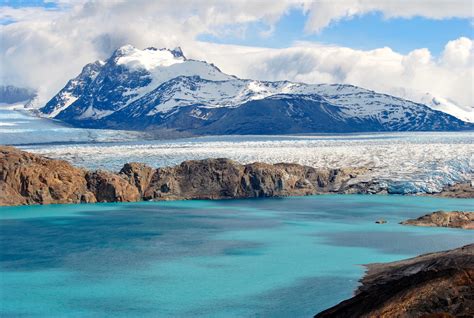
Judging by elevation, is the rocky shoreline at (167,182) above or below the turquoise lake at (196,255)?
above

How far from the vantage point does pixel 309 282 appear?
23.1 meters

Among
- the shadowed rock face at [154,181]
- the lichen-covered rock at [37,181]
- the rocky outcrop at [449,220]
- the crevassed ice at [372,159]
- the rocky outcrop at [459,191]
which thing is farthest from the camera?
the crevassed ice at [372,159]

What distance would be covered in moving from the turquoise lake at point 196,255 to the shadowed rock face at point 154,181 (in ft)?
6.63

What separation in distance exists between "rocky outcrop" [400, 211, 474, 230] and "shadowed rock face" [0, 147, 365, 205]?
20670 mm

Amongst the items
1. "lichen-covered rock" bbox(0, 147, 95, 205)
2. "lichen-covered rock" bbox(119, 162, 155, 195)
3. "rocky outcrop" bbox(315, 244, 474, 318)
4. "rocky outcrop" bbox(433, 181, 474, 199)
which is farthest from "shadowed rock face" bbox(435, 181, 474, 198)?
"rocky outcrop" bbox(315, 244, 474, 318)

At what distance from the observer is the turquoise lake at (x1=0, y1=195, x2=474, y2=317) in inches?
810

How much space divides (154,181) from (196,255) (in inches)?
1055

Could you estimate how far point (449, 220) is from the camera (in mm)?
36938

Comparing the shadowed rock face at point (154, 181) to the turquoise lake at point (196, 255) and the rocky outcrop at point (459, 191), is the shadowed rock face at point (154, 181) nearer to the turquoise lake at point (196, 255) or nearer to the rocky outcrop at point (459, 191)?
the turquoise lake at point (196, 255)

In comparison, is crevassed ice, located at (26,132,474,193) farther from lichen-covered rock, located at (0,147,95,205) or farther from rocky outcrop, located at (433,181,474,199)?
lichen-covered rock, located at (0,147,95,205)

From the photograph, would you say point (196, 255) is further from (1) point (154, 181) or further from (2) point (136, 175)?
(1) point (154, 181)

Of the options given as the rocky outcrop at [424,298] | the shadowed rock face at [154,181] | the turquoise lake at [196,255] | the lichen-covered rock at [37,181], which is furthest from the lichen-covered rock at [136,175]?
the rocky outcrop at [424,298]

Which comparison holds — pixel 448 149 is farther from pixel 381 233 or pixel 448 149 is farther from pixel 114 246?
pixel 114 246

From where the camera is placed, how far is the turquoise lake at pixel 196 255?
67.5 ft
